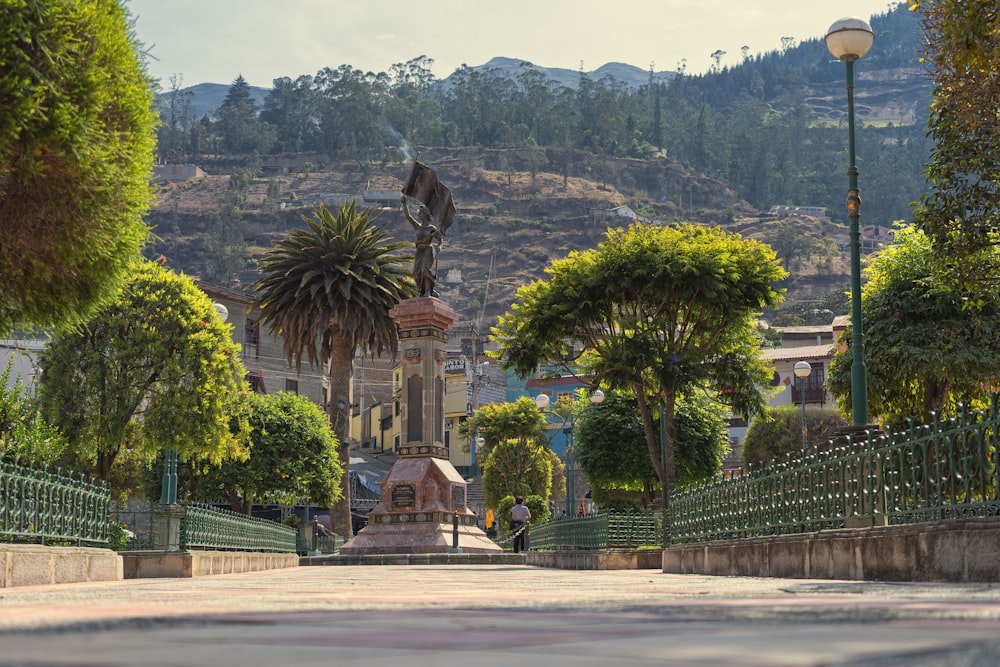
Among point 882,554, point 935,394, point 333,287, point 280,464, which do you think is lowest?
point 882,554

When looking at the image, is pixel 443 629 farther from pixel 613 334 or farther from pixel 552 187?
pixel 552 187

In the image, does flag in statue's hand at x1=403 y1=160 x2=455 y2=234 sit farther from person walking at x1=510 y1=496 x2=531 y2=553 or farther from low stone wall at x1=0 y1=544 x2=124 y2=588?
low stone wall at x1=0 y1=544 x2=124 y2=588

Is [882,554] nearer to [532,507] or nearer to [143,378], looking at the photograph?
[143,378]

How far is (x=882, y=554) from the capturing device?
937 cm

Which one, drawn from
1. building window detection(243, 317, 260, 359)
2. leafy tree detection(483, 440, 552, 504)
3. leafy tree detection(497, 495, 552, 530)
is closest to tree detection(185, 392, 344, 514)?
leafy tree detection(497, 495, 552, 530)

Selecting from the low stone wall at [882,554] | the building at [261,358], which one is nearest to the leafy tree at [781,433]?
the building at [261,358]

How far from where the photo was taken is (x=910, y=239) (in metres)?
27.2

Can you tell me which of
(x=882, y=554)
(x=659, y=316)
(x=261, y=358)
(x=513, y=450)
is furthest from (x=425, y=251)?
(x=261, y=358)

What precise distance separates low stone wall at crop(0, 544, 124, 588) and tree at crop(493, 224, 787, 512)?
571 inches

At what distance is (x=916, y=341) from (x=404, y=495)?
15888 mm

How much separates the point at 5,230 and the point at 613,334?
57.9 feet

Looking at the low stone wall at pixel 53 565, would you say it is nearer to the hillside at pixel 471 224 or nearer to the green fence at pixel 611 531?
the green fence at pixel 611 531

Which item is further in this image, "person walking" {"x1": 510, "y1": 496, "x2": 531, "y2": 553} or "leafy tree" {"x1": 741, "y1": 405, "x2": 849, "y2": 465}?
"leafy tree" {"x1": 741, "y1": 405, "x2": 849, "y2": 465}

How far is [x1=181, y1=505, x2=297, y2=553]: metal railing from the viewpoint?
18.6 meters
